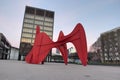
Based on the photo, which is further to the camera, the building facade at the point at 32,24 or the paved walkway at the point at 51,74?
the building facade at the point at 32,24

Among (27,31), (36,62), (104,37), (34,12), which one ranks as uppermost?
(34,12)

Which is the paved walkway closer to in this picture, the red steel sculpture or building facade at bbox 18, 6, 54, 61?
the red steel sculpture

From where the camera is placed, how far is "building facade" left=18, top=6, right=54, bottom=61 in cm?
6800

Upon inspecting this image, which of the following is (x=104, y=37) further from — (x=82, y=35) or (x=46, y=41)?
(x=82, y=35)

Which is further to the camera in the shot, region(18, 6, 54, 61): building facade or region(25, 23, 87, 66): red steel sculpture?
region(18, 6, 54, 61): building facade

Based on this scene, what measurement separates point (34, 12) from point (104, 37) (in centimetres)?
4056

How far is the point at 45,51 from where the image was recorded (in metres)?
24.9

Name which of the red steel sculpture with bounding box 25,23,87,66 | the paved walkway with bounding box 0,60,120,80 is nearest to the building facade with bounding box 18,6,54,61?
the red steel sculpture with bounding box 25,23,87,66

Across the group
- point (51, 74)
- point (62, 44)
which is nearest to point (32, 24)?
point (62, 44)

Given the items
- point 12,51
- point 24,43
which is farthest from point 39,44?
point 12,51

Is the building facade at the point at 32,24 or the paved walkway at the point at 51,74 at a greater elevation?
the building facade at the point at 32,24

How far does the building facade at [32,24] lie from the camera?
223 feet

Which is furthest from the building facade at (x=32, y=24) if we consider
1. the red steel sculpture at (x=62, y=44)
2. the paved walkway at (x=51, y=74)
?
the paved walkway at (x=51, y=74)

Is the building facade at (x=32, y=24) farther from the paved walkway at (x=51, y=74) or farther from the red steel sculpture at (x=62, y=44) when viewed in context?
the paved walkway at (x=51, y=74)
